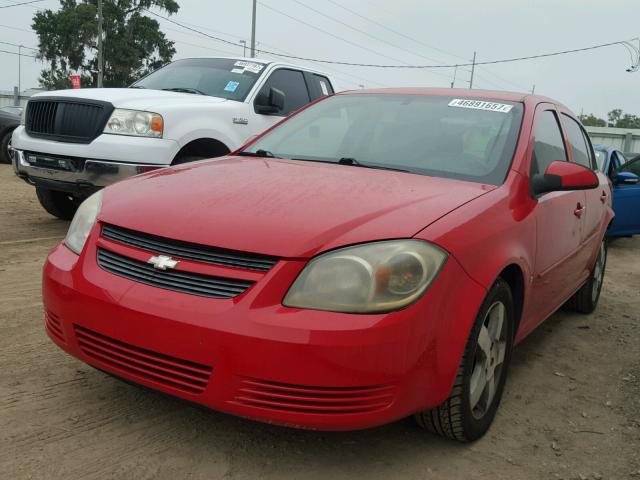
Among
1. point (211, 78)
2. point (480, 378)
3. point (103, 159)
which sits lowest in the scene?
point (480, 378)

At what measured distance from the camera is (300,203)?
2365 millimetres

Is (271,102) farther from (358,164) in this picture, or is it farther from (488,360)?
(488,360)

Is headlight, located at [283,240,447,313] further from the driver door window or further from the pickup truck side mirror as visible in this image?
the driver door window

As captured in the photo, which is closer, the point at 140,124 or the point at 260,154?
the point at 260,154

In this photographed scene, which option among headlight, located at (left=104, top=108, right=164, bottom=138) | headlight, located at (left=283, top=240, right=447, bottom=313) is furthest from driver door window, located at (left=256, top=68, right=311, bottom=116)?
headlight, located at (left=283, top=240, right=447, bottom=313)

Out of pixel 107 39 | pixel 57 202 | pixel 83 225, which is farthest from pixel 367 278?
pixel 107 39

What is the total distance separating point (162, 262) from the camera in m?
2.17

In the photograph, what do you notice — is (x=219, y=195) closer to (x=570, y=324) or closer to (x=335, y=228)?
(x=335, y=228)

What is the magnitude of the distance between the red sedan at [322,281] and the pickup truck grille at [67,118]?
108 inches

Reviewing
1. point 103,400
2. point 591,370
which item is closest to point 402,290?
point 103,400

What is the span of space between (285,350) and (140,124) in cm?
392

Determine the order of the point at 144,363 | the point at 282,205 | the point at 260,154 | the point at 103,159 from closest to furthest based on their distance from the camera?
the point at 144,363 < the point at 282,205 < the point at 260,154 < the point at 103,159

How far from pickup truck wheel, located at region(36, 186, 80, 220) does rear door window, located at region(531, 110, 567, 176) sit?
197 inches

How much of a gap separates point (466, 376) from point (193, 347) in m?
1.03
